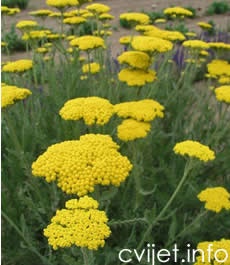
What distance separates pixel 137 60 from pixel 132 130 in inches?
25.1

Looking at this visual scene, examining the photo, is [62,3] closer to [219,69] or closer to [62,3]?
[62,3]

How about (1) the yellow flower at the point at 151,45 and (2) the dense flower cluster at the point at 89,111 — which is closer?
(2) the dense flower cluster at the point at 89,111

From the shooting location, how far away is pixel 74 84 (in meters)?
2.93

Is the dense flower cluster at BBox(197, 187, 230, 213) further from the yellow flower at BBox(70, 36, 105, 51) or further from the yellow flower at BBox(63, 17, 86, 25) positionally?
the yellow flower at BBox(63, 17, 86, 25)

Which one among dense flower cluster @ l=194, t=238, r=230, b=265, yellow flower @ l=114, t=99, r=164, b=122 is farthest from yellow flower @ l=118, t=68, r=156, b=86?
dense flower cluster @ l=194, t=238, r=230, b=265

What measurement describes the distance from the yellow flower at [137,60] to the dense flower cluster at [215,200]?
0.72m

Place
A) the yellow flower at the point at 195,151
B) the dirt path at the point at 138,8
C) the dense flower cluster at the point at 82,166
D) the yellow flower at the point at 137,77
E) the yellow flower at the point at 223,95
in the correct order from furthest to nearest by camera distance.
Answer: the dirt path at the point at 138,8 < the yellow flower at the point at 137,77 < the yellow flower at the point at 223,95 < the yellow flower at the point at 195,151 < the dense flower cluster at the point at 82,166

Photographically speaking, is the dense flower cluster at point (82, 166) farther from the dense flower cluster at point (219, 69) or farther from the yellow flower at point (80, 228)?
the dense flower cluster at point (219, 69)

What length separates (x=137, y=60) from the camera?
251cm

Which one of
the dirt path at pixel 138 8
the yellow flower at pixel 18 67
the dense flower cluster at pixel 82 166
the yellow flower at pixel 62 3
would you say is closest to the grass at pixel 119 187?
the dense flower cluster at pixel 82 166

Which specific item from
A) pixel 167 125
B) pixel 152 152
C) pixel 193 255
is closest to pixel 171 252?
pixel 193 255

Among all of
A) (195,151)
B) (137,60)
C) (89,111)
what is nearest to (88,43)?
(137,60)

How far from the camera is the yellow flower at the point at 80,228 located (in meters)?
1.35

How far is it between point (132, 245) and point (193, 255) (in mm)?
242
